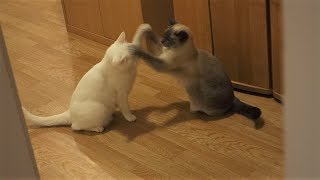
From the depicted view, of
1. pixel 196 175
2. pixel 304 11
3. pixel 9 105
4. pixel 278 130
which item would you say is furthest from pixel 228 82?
pixel 304 11

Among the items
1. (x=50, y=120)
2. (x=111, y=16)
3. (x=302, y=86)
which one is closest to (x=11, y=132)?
(x=302, y=86)

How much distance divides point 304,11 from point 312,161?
21 centimetres

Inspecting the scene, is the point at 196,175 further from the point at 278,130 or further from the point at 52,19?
the point at 52,19

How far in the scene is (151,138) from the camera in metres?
2.15

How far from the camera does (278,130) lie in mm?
2135

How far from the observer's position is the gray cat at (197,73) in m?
2.14

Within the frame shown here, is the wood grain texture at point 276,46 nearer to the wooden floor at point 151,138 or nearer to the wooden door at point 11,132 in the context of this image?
the wooden floor at point 151,138

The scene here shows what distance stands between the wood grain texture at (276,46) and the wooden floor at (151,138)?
0.09 m

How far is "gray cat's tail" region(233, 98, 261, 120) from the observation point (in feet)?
7.05

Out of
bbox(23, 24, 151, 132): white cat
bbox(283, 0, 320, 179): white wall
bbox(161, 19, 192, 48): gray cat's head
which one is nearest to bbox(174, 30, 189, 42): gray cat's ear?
bbox(161, 19, 192, 48): gray cat's head

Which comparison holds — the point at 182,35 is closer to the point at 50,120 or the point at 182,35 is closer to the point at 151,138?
the point at 151,138

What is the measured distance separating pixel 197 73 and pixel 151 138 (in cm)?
34

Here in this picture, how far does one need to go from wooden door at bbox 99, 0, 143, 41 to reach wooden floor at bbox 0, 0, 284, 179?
0.58 feet

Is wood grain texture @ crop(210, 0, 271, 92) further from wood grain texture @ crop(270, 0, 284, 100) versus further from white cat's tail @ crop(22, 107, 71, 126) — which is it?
white cat's tail @ crop(22, 107, 71, 126)
